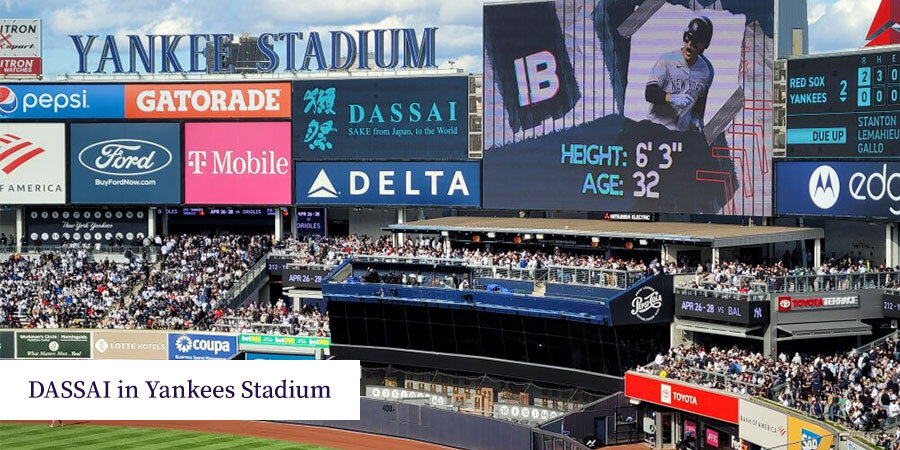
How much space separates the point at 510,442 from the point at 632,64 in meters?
18.4

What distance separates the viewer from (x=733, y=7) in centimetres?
5875

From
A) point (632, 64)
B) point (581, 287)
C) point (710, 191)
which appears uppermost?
point (632, 64)

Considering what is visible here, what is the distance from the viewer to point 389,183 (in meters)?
71.2

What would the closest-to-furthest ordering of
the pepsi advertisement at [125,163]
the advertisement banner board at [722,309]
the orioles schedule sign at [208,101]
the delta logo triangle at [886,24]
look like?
the advertisement banner board at [722,309]
the delta logo triangle at [886,24]
the orioles schedule sign at [208,101]
the pepsi advertisement at [125,163]

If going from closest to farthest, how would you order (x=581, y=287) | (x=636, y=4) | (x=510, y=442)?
1. (x=510, y=442)
2. (x=581, y=287)
3. (x=636, y=4)

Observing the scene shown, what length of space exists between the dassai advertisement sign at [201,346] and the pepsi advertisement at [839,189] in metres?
24.9

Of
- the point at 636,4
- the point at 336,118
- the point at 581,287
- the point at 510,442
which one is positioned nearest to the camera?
the point at 510,442

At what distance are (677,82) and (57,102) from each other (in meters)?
32.3

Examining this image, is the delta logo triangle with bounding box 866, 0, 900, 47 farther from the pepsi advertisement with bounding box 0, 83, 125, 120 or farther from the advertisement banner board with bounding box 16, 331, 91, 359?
the advertisement banner board with bounding box 16, 331, 91, 359

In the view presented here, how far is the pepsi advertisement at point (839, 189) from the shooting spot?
178 feet

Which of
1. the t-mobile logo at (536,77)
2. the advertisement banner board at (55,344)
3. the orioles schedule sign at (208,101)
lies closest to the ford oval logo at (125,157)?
the orioles schedule sign at (208,101)

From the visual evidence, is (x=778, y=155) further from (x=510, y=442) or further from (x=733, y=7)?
(x=510, y=442)

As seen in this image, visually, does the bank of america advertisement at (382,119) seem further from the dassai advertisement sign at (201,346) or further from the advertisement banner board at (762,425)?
the advertisement banner board at (762,425)

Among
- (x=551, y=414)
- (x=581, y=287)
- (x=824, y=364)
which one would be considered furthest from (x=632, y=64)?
(x=824, y=364)
